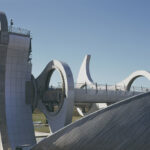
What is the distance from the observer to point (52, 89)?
23.2 metres

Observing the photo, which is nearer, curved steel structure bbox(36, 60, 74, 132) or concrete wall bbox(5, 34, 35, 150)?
concrete wall bbox(5, 34, 35, 150)

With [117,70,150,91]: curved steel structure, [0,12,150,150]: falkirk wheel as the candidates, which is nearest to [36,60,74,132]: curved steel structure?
[0,12,150,150]: falkirk wheel

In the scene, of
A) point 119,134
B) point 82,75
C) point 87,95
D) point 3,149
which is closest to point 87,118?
point 119,134

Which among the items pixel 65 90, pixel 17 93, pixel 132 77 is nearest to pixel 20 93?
pixel 17 93

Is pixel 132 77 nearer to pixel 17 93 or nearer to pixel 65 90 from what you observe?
pixel 65 90

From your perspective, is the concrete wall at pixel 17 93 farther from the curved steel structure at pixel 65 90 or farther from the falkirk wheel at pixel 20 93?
the curved steel structure at pixel 65 90

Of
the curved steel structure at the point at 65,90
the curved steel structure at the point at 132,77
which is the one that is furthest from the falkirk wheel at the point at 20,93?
the curved steel structure at the point at 132,77

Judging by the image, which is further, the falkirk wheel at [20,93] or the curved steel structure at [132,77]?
the curved steel structure at [132,77]

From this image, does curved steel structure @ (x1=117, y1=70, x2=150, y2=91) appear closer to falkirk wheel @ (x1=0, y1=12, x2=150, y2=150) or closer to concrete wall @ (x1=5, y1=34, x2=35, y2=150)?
falkirk wheel @ (x1=0, y1=12, x2=150, y2=150)

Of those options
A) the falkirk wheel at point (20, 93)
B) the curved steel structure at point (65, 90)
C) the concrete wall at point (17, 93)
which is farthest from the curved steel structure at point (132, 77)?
the concrete wall at point (17, 93)

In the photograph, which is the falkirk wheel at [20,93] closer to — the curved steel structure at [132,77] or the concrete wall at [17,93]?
the concrete wall at [17,93]

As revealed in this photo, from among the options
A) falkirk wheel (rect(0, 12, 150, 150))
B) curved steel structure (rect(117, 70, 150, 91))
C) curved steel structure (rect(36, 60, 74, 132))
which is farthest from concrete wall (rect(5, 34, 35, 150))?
curved steel structure (rect(117, 70, 150, 91))

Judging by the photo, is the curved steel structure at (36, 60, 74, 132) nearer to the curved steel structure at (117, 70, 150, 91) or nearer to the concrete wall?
the concrete wall

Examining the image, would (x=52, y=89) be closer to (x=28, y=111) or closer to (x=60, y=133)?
(x=28, y=111)
